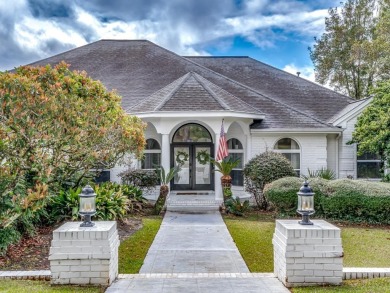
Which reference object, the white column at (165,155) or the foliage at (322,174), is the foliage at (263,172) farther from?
the white column at (165,155)

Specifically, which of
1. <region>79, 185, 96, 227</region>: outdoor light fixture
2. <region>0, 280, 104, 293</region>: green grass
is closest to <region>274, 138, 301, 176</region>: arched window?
<region>79, 185, 96, 227</region>: outdoor light fixture

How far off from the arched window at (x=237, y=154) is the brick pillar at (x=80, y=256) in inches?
510

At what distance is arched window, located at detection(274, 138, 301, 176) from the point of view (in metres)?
18.3

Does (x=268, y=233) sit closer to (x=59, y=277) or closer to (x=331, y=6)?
A: (x=59, y=277)

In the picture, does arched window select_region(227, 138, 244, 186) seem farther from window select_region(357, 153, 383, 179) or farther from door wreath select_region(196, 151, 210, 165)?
window select_region(357, 153, 383, 179)

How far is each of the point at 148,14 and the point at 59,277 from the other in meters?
18.5

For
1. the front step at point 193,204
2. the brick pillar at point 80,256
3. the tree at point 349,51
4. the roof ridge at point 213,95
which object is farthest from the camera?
the tree at point 349,51

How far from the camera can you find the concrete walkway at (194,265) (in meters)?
6.08

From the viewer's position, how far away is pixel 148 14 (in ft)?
72.4

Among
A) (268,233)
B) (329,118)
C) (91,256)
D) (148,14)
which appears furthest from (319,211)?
(148,14)

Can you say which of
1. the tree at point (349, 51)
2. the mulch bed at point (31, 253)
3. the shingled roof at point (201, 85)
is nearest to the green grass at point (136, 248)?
the mulch bed at point (31, 253)

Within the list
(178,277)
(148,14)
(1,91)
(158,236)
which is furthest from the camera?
(148,14)

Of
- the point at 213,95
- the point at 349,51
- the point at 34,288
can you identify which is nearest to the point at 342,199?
the point at 213,95

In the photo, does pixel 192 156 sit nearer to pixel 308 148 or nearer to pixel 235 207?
pixel 235 207
